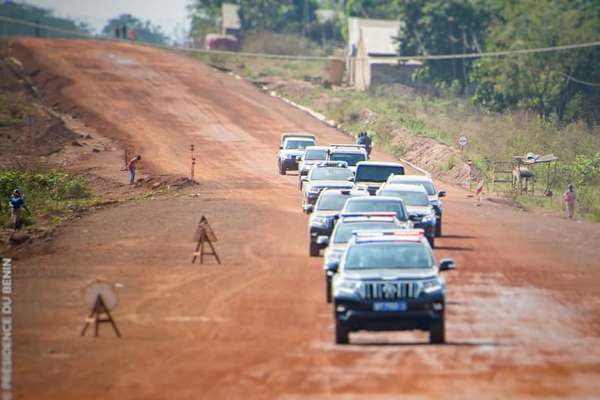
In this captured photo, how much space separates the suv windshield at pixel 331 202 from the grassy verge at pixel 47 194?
419 inches

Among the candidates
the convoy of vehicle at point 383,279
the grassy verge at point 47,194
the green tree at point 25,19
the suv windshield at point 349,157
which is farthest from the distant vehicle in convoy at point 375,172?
the green tree at point 25,19

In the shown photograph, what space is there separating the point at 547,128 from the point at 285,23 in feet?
299

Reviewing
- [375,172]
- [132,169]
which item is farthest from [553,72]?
[375,172]

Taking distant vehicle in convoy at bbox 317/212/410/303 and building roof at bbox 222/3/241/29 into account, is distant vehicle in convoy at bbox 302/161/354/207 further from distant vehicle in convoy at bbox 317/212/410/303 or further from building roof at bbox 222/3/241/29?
building roof at bbox 222/3/241/29

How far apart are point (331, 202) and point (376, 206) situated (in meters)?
2.11

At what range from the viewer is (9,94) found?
79188 mm

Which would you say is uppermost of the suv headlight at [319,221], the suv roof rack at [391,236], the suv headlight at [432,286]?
the suv roof rack at [391,236]

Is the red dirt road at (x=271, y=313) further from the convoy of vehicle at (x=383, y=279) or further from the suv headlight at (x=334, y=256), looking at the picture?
the suv headlight at (x=334, y=256)

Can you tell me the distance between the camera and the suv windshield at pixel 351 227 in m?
24.7

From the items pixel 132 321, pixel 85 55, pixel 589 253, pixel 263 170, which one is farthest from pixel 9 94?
pixel 132 321

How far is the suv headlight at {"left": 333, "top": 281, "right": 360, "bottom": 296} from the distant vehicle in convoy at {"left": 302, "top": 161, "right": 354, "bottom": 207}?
17.4 metres

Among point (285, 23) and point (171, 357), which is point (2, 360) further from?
point (285, 23)

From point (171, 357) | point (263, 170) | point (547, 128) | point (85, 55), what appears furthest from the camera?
point (85, 55)

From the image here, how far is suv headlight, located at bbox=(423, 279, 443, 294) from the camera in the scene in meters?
18.9
